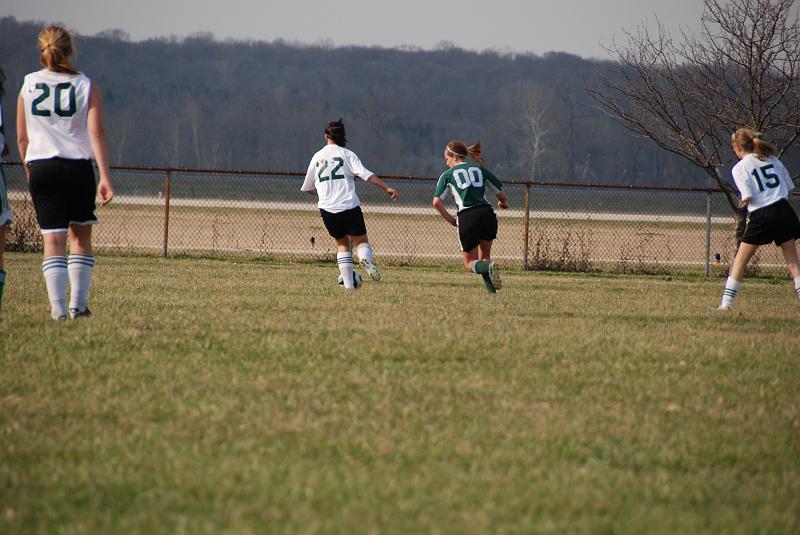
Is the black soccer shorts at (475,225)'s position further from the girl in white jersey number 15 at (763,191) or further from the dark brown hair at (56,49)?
the dark brown hair at (56,49)

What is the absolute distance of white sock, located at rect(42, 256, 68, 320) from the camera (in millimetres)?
7250

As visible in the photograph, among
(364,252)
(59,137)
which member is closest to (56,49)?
(59,137)

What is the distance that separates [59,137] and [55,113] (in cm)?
18

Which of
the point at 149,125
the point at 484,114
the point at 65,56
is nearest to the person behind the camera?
the point at 65,56

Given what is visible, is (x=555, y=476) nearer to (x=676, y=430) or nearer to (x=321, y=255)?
(x=676, y=430)

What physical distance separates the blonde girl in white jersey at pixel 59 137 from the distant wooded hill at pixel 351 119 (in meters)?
92.8

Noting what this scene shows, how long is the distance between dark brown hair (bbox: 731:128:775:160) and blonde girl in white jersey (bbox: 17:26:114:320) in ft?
20.3

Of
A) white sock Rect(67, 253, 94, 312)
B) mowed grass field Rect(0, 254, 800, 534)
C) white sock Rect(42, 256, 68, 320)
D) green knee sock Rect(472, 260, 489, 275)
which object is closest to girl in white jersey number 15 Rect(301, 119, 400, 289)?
green knee sock Rect(472, 260, 489, 275)

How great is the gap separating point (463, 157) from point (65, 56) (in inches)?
205

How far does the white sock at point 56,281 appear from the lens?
7.25 m

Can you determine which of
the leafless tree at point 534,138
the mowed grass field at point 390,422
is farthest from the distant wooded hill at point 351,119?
the mowed grass field at point 390,422

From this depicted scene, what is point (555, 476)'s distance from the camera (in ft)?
12.5

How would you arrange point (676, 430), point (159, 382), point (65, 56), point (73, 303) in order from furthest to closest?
point (73, 303), point (65, 56), point (159, 382), point (676, 430)

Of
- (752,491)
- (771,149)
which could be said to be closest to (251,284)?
(771,149)
